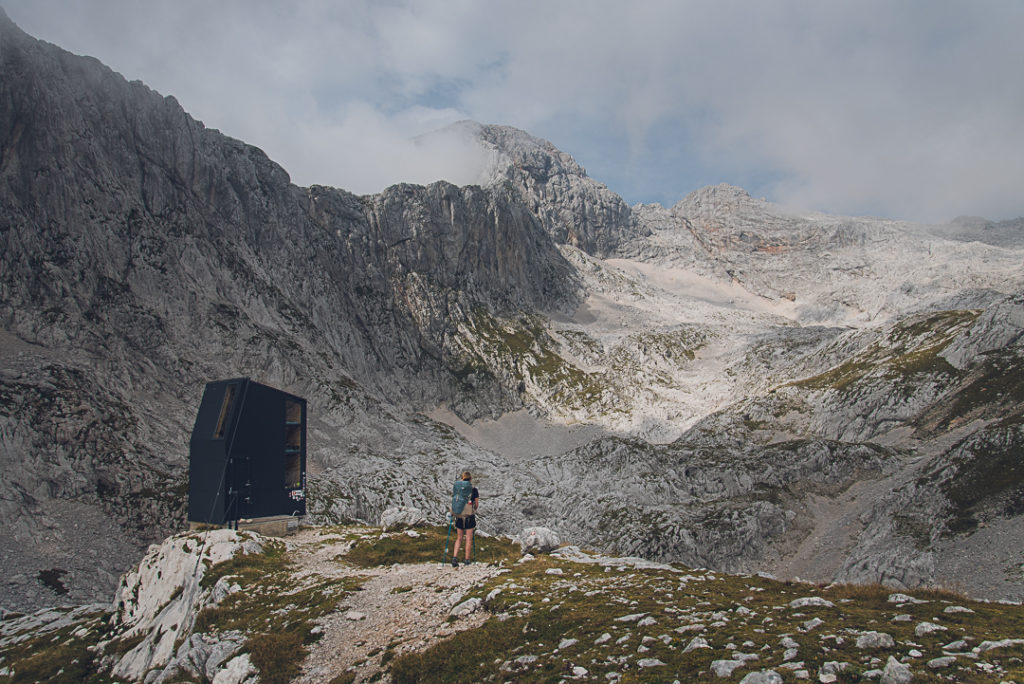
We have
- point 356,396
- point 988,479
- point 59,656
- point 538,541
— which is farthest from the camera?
point 356,396

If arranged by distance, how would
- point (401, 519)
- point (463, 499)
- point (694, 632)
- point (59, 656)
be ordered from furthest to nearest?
point (401, 519)
point (59, 656)
point (463, 499)
point (694, 632)

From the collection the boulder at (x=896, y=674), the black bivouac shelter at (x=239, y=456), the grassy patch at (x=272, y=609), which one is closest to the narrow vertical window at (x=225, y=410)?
the black bivouac shelter at (x=239, y=456)

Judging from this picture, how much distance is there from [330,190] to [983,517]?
552ft

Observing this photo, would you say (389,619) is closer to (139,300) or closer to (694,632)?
(694,632)

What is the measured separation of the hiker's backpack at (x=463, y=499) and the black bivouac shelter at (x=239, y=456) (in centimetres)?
1733

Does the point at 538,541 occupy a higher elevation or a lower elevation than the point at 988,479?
higher

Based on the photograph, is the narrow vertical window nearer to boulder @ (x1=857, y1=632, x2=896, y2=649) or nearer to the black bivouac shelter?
the black bivouac shelter

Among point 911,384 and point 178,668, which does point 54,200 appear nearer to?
point 178,668

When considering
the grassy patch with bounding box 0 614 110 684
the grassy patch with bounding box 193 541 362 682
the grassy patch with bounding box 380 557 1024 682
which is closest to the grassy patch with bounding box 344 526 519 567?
the grassy patch with bounding box 193 541 362 682

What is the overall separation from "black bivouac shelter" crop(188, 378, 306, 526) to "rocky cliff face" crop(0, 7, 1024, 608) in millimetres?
34710

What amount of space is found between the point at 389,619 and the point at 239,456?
21.0 meters


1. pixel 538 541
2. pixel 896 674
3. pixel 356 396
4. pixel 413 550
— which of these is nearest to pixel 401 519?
pixel 413 550

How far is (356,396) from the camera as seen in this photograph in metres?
121

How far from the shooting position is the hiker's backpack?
69.5ft
